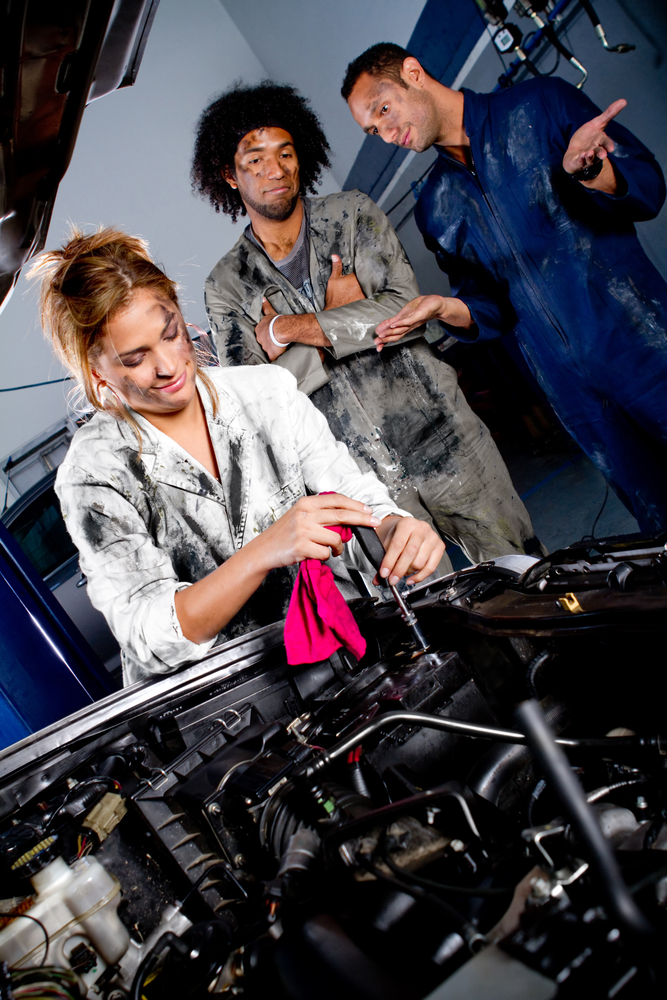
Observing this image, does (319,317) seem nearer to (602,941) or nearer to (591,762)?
(591,762)

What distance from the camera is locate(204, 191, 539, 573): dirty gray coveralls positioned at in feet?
7.63

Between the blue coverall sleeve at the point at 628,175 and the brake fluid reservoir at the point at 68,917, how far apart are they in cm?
235

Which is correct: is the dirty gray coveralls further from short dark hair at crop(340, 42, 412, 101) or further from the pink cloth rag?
the pink cloth rag

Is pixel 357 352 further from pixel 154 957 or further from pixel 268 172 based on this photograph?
pixel 154 957

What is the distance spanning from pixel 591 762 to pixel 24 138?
1945 millimetres

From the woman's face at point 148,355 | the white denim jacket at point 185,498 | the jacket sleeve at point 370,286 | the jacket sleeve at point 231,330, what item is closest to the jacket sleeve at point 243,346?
the jacket sleeve at point 231,330

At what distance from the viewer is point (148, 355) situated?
144cm

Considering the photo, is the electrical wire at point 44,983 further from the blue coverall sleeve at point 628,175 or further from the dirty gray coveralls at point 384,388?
the blue coverall sleeve at point 628,175

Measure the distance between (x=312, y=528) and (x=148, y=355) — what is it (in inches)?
29.0

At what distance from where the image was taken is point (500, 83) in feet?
10.2

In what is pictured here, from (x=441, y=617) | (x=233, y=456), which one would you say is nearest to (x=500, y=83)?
(x=233, y=456)

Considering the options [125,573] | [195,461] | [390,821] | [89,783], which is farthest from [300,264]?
[390,821]

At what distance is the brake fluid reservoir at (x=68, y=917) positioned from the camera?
727 mm

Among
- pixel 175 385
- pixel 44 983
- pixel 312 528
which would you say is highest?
pixel 175 385
